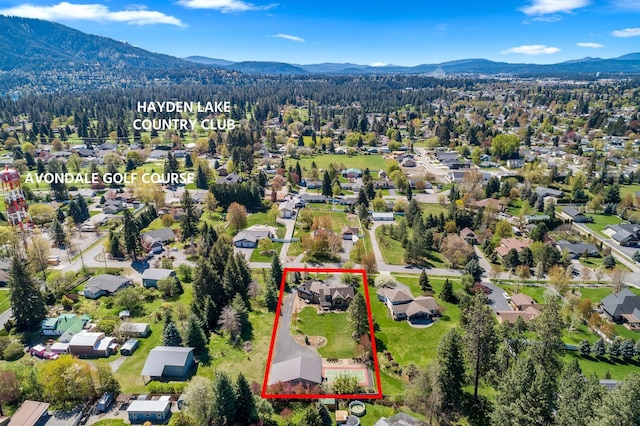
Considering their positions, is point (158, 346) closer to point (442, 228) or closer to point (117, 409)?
point (117, 409)

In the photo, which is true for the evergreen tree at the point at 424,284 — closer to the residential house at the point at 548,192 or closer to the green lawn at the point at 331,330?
the green lawn at the point at 331,330

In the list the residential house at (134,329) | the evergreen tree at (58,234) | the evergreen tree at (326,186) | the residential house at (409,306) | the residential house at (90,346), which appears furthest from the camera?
the evergreen tree at (326,186)

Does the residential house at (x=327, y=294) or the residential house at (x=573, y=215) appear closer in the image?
the residential house at (x=327, y=294)

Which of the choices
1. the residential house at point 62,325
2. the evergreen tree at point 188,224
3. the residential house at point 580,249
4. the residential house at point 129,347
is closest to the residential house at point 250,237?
the evergreen tree at point 188,224

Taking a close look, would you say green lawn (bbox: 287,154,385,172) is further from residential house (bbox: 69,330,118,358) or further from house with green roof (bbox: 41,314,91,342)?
residential house (bbox: 69,330,118,358)

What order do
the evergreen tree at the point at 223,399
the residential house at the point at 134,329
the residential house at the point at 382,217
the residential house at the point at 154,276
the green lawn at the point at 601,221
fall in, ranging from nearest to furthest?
1. the evergreen tree at the point at 223,399
2. the residential house at the point at 134,329
3. the residential house at the point at 154,276
4. the green lawn at the point at 601,221
5. the residential house at the point at 382,217

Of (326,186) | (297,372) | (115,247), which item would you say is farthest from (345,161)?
(297,372)

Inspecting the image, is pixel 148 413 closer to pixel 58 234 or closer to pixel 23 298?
pixel 23 298
